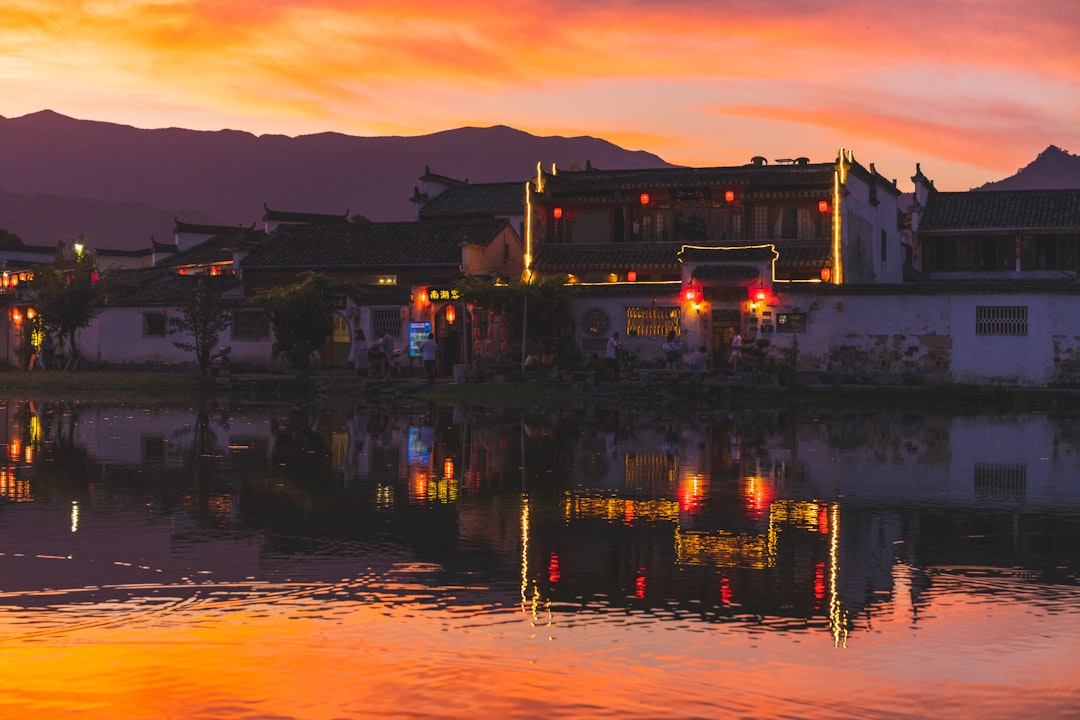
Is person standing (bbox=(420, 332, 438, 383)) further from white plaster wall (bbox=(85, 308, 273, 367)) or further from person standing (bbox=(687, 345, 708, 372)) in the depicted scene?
white plaster wall (bbox=(85, 308, 273, 367))

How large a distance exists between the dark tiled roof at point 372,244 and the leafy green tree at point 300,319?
864cm

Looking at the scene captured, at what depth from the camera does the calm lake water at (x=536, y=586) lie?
270 inches

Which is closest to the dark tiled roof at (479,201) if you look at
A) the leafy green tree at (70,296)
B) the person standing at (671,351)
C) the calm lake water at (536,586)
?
the leafy green tree at (70,296)

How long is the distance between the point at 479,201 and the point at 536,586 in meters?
56.4

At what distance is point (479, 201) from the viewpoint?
214 ft

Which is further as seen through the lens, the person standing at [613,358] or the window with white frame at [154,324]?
the window with white frame at [154,324]

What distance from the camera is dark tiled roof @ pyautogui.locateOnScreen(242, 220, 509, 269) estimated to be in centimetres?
5106

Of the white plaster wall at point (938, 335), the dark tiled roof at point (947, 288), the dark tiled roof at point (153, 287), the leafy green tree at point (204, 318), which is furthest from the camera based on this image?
the dark tiled roof at point (153, 287)

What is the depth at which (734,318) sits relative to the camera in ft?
139

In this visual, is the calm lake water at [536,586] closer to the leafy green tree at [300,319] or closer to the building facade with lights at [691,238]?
the leafy green tree at [300,319]

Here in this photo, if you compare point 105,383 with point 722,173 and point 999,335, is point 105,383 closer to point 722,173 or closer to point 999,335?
point 722,173

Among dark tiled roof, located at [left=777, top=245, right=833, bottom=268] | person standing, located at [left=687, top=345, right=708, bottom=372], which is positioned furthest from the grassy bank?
dark tiled roof, located at [left=777, top=245, right=833, bottom=268]

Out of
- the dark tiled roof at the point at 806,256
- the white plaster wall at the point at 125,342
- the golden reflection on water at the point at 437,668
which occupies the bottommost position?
the golden reflection on water at the point at 437,668

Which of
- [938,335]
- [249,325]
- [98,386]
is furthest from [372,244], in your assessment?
[938,335]
